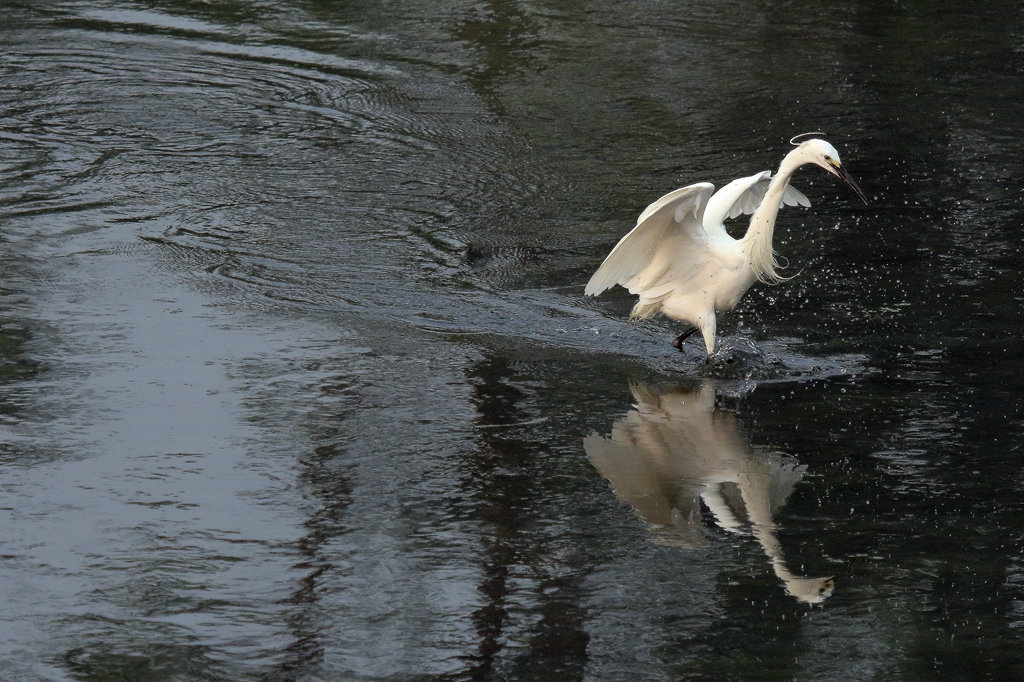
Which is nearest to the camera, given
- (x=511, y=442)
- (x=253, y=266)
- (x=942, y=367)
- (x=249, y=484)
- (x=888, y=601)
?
(x=888, y=601)

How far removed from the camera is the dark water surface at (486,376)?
429cm

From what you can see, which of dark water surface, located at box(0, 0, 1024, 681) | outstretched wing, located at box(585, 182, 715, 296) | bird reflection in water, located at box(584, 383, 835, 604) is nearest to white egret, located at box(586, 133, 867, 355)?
outstretched wing, located at box(585, 182, 715, 296)

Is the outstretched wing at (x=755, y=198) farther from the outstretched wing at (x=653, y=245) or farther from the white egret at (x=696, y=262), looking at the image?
the outstretched wing at (x=653, y=245)

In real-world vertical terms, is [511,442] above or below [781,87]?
below

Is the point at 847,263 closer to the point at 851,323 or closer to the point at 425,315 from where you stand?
the point at 851,323

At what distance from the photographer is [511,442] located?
5.61 metres

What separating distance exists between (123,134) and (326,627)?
6.74 meters

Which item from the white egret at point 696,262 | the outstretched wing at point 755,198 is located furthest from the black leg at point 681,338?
the outstretched wing at point 755,198

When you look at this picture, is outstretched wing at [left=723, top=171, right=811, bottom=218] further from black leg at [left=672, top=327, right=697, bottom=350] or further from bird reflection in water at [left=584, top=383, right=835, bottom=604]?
bird reflection in water at [left=584, top=383, right=835, bottom=604]

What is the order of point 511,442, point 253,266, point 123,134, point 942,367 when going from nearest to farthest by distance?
1. point 511,442
2. point 942,367
3. point 253,266
4. point 123,134

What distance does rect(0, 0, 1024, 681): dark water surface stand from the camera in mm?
4289

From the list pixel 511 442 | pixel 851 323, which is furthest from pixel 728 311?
pixel 511 442

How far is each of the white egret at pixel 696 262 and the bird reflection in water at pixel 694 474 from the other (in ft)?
2.47

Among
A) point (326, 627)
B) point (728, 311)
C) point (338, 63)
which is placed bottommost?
point (326, 627)
